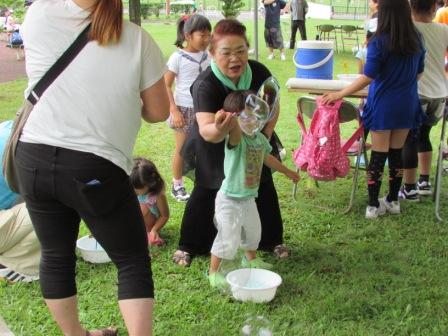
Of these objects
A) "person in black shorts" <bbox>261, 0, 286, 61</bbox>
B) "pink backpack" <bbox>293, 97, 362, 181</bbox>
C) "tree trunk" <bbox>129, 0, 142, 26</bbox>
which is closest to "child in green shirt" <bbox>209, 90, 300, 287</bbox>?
"pink backpack" <bbox>293, 97, 362, 181</bbox>

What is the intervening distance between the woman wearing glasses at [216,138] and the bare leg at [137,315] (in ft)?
2.68

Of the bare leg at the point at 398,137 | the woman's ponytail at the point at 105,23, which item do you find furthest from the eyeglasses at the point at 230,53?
the bare leg at the point at 398,137

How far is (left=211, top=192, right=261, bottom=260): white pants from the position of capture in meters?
2.80

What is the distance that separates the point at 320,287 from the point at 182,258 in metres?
0.82

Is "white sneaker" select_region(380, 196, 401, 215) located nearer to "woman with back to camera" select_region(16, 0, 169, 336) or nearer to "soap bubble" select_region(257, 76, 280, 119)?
"soap bubble" select_region(257, 76, 280, 119)

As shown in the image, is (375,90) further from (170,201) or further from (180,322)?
(180,322)

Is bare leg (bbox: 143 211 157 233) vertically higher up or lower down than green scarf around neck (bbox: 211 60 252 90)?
lower down

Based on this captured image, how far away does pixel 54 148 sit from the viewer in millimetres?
1872

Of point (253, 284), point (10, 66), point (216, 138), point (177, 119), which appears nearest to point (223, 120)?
point (216, 138)

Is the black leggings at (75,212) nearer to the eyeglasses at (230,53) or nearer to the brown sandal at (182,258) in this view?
the eyeglasses at (230,53)

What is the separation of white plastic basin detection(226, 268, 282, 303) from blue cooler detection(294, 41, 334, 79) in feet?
6.47

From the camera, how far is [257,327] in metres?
2.53

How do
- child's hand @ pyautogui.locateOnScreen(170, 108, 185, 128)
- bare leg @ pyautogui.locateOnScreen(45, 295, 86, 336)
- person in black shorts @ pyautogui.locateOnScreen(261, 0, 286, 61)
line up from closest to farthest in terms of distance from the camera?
bare leg @ pyautogui.locateOnScreen(45, 295, 86, 336)
child's hand @ pyautogui.locateOnScreen(170, 108, 185, 128)
person in black shorts @ pyautogui.locateOnScreen(261, 0, 286, 61)

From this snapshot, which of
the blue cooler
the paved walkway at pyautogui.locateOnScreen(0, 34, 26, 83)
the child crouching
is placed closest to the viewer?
the child crouching
